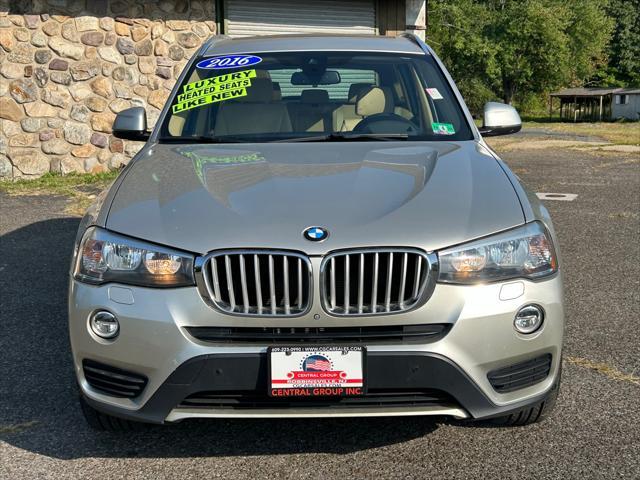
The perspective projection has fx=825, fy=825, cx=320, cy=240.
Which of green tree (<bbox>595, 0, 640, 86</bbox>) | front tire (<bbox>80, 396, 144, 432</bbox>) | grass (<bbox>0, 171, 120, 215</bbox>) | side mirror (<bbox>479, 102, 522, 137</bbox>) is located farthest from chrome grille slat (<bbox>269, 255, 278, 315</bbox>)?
green tree (<bbox>595, 0, 640, 86</bbox>)

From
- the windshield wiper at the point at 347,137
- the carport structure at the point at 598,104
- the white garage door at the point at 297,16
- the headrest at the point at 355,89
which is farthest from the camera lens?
the carport structure at the point at 598,104

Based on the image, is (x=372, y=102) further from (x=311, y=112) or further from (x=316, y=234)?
(x=316, y=234)

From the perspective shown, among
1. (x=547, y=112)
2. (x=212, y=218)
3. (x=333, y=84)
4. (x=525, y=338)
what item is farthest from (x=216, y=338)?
(x=547, y=112)

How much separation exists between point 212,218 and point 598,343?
2.52 metres

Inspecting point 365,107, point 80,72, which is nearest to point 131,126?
point 365,107

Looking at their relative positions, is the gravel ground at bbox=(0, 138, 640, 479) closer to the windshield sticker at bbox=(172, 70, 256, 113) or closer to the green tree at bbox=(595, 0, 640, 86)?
the windshield sticker at bbox=(172, 70, 256, 113)

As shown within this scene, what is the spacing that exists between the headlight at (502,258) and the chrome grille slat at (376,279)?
7cm

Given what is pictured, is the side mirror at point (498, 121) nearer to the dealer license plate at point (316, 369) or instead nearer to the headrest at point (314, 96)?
the headrest at point (314, 96)

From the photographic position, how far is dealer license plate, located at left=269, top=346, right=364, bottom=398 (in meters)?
2.77

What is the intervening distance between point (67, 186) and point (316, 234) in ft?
27.7

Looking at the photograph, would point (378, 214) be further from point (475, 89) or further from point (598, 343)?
point (475, 89)

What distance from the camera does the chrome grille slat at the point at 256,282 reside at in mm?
2799

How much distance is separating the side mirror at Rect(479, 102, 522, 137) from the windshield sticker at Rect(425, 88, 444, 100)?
0.96ft

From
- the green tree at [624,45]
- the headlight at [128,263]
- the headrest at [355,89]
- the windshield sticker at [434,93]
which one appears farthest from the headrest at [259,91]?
the green tree at [624,45]
